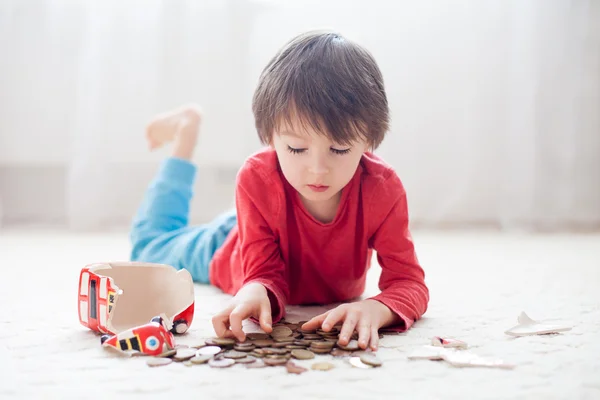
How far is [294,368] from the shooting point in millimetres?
729

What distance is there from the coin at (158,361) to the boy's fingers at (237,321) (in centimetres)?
11

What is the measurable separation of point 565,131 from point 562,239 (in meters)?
0.43

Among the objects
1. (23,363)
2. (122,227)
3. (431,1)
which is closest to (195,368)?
(23,363)

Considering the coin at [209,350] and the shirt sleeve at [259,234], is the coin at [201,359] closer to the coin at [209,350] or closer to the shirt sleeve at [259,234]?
the coin at [209,350]

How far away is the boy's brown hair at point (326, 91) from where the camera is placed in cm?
89

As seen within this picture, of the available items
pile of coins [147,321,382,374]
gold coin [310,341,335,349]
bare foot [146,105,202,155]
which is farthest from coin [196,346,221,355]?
bare foot [146,105,202,155]

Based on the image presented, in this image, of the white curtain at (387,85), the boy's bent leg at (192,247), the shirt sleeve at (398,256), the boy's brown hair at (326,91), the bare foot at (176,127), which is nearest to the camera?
the boy's brown hair at (326,91)

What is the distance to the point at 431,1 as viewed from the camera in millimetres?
2135

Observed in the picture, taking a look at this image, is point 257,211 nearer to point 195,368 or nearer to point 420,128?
point 195,368

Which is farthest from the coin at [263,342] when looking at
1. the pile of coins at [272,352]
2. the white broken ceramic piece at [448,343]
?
the white broken ceramic piece at [448,343]

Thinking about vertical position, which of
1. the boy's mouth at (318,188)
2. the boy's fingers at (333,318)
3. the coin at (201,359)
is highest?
the boy's mouth at (318,188)

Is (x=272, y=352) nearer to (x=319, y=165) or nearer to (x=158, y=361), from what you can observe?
(x=158, y=361)

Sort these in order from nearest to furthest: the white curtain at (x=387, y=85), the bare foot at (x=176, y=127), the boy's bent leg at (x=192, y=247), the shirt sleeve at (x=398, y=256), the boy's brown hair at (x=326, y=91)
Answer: the boy's brown hair at (x=326, y=91) → the shirt sleeve at (x=398, y=256) → the boy's bent leg at (x=192, y=247) → the bare foot at (x=176, y=127) → the white curtain at (x=387, y=85)

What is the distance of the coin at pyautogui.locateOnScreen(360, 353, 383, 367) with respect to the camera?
0.75 m
